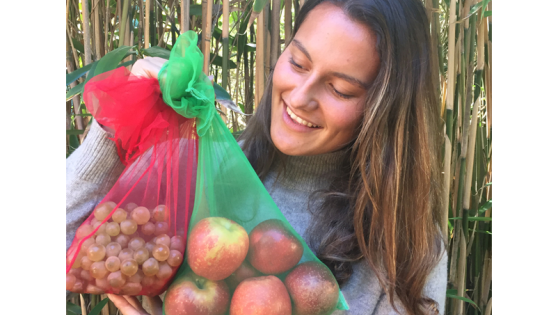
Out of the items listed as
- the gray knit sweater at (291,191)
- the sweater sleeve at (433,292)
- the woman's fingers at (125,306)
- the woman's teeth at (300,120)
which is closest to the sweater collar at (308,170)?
the gray knit sweater at (291,191)

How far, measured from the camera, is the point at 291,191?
2.42ft

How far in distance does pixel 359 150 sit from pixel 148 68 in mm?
350

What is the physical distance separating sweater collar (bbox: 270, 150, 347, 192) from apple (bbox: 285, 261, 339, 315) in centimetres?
27

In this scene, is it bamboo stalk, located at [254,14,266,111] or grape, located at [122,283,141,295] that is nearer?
grape, located at [122,283,141,295]

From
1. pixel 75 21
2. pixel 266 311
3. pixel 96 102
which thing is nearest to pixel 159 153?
pixel 96 102

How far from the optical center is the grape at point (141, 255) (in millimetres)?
424

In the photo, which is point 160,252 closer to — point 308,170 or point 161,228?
point 161,228

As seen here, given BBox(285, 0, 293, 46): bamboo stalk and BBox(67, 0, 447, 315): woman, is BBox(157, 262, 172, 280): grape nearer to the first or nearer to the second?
BBox(67, 0, 447, 315): woman

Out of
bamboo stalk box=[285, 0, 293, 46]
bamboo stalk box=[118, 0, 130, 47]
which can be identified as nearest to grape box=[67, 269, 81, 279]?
bamboo stalk box=[118, 0, 130, 47]

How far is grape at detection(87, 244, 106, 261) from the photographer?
16.7 inches

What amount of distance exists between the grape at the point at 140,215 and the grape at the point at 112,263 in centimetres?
5

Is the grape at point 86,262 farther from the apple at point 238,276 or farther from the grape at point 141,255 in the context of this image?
the apple at point 238,276

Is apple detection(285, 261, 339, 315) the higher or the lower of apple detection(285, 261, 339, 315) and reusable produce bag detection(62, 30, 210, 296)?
the lower
